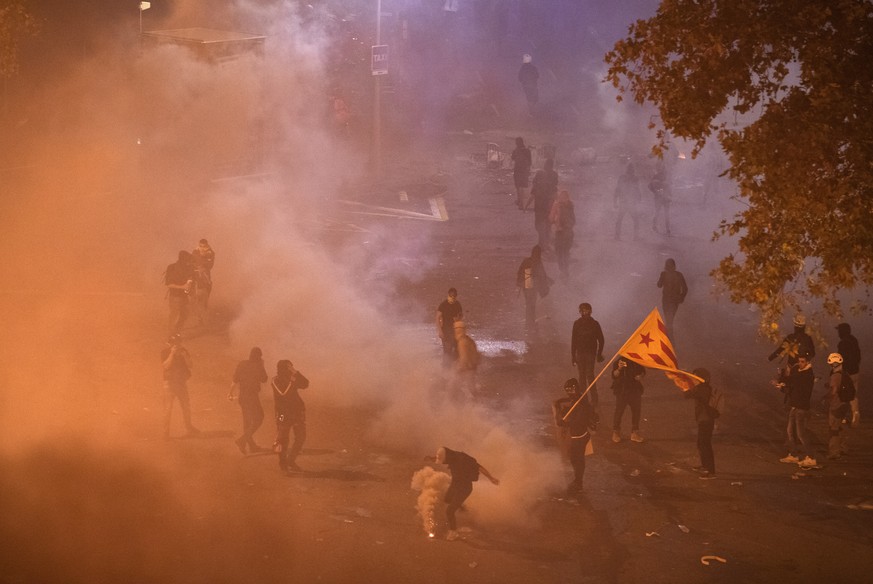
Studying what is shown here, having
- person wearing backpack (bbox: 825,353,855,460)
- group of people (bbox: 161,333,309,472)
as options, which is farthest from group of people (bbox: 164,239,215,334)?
person wearing backpack (bbox: 825,353,855,460)

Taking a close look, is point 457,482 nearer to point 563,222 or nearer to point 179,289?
point 179,289

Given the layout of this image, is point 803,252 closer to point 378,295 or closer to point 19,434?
point 19,434

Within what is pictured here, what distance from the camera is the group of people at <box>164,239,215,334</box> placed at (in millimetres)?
16281

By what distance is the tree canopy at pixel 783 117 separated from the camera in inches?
350

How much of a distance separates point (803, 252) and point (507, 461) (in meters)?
4.19

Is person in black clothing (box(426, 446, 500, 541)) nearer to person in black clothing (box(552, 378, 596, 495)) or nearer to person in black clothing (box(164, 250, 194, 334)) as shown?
person in black clothing (box(552, 378, 596, 495))

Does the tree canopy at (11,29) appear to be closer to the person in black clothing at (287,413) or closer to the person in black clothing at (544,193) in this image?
the person in black clothing at (544,193)

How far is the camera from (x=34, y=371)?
1470 centimetres

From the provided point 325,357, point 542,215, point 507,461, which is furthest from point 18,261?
point 507,461

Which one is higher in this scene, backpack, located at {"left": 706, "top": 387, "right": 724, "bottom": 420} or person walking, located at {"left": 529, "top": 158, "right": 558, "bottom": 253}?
person walking, located at {"left": 529, "top": 158, "right": 558, "bottom": 253}

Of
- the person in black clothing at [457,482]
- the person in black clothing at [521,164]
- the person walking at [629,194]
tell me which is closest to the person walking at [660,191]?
the person walking at [629,194]

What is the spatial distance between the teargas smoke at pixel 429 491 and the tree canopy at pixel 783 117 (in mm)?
3478

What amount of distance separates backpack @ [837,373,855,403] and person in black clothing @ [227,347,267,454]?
269 inches

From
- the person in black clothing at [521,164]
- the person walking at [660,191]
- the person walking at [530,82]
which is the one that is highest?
the person walking at [530,82]
